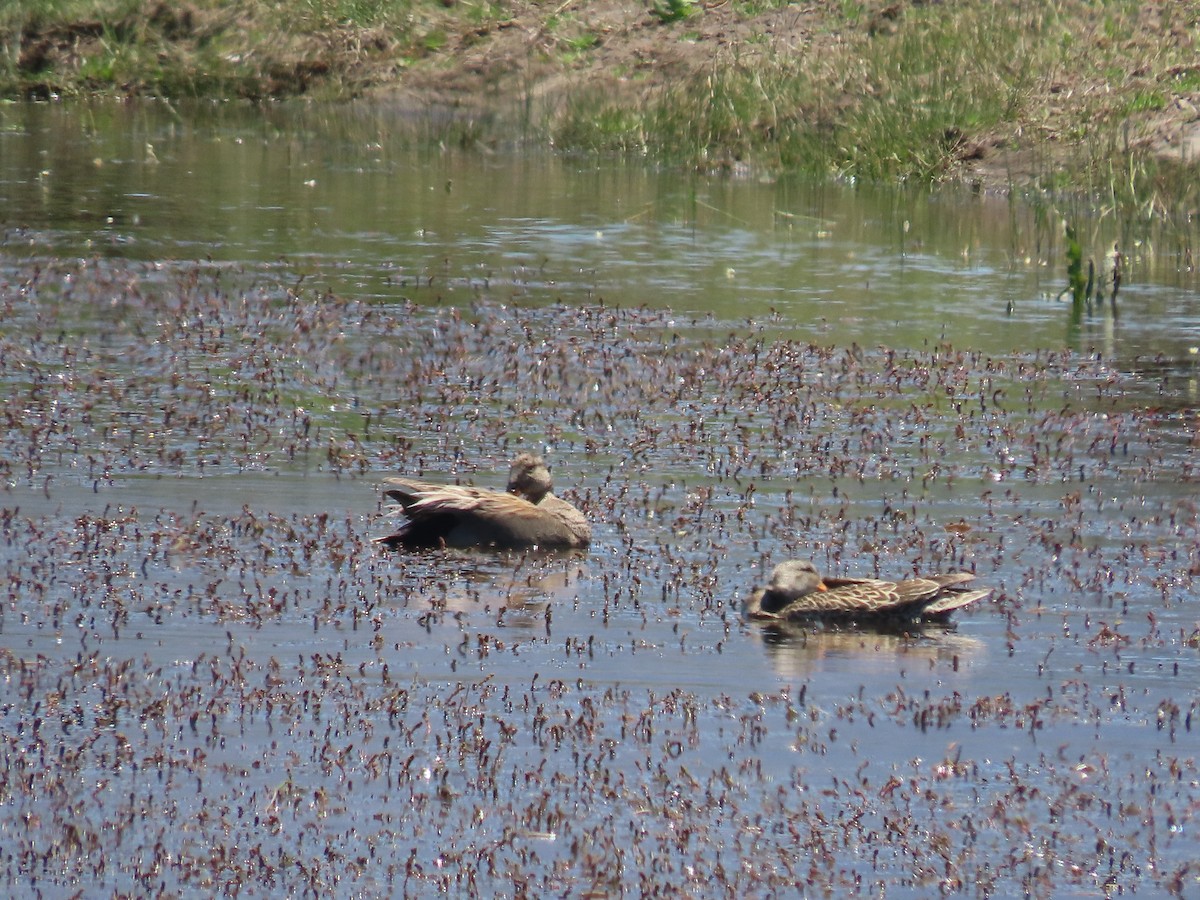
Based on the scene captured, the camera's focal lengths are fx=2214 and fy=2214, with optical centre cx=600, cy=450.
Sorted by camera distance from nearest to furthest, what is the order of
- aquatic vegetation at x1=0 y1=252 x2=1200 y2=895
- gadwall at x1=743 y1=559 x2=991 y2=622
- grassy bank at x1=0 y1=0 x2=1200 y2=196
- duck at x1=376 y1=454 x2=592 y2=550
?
aquatic vegetation at x1=0 y1=252 x2=1200 y2=895 → gadwall at x1=743 y1=559 x2=991 y2=622 → duck at x1=376 y1=454 x2=592 y2=550 → grassy bank at x1=0 y1=0 x2=1200 y2=196

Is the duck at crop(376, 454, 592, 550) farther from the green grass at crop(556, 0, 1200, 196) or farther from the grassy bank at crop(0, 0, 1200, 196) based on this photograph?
the green grass at crop(556, 0, 1200, 196)

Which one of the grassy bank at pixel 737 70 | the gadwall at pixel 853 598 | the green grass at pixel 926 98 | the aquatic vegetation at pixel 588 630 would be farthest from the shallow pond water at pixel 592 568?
the grassy bank at pixel 737 70

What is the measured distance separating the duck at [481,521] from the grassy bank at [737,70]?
50.4 feet

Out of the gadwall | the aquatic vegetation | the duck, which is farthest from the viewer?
the duck

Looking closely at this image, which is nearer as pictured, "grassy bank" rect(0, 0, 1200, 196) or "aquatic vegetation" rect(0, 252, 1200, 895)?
"aquatic vegetation" rect(0, 252, 1200, 895)

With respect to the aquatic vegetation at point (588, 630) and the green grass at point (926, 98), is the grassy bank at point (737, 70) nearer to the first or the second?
Answer: the green grass at point (926, 98)

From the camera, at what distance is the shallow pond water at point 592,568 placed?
310 inches

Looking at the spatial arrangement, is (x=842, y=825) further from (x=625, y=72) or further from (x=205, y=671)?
(x=625, y=72)

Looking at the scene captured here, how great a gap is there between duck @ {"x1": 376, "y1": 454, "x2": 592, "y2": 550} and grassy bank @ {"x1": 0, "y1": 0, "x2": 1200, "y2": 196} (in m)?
15.4

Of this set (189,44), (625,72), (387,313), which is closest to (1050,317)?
(387,313)

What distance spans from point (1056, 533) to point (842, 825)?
15.7 feet

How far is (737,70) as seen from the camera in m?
31.7

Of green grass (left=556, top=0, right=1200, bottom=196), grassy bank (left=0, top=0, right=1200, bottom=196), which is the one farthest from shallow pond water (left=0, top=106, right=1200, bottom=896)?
grassy bank (left=0, top=0, right=1200, bottom=196)

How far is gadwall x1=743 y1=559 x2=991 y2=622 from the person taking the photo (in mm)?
10625
